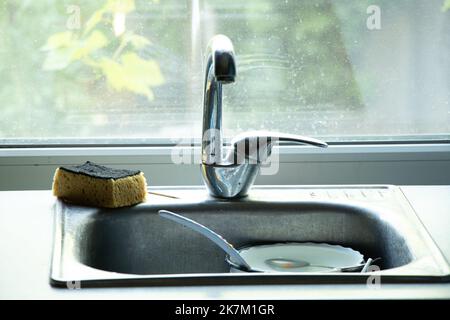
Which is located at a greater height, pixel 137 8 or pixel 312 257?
pixel 137 8

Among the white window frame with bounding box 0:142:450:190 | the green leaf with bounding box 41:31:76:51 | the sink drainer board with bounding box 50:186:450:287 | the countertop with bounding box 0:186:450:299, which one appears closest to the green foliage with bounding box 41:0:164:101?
the green leaf with bounding box 41:31:76:51

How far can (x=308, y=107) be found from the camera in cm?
190

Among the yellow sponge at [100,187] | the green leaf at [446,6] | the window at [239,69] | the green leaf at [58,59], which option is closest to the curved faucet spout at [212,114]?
the yellow sponge at [100,187]

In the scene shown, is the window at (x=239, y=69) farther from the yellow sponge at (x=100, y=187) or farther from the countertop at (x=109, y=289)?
the countertop at (x=109, y=289)

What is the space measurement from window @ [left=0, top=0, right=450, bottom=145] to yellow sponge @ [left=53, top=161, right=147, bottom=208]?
0.40 m

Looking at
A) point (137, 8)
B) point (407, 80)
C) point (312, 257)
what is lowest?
point (312, 257)

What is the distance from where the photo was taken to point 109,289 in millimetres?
1041

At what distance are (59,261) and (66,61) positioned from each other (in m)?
0.82

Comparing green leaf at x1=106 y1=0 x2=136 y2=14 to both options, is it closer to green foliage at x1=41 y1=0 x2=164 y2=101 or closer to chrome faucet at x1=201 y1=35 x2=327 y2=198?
green foliage at x1=41 y1=0 x2=164 y2=101

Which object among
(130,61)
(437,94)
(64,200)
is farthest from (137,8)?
(437,94)

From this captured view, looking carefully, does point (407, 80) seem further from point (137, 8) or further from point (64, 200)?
point (64, 200)

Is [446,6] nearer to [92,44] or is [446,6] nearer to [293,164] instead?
[293,164]

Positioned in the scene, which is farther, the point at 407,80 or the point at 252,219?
the point at 407,80

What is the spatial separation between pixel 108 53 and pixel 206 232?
2.14 ft
